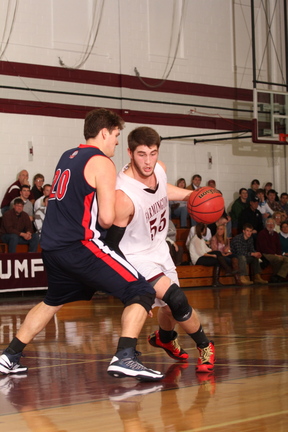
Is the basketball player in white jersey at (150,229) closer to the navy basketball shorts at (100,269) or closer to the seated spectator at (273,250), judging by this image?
the navy basketball shorts at (100,269)

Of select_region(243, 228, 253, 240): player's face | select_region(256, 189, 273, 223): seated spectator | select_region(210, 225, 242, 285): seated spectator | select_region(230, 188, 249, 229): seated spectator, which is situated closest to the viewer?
select_region(210, 225, 242, 285): seated spectator

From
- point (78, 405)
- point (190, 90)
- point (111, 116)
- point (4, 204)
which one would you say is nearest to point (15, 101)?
point (4, 204)

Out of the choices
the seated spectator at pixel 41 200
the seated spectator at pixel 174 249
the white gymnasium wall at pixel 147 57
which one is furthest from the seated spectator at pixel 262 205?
the seated spectator at pixel 41 200

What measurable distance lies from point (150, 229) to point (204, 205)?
470 millimetres

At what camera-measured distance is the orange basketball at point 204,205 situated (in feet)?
16.6

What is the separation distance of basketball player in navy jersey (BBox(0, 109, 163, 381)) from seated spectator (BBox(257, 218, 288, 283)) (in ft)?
40.2

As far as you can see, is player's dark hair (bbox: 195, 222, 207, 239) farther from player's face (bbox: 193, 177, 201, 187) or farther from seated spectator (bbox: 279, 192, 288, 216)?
seated spectator (bbox: 279, 192, 288, 216)

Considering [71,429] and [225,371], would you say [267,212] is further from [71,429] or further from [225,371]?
[71,429]

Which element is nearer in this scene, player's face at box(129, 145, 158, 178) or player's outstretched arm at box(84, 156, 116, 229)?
player's outstretched arm at box(84, 156, 116, 229)

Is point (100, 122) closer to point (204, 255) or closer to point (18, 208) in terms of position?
point (18, 208)

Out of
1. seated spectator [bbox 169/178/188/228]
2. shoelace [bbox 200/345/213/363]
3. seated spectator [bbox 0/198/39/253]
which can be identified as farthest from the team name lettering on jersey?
seated spectator [bbox 169/178/188/228]

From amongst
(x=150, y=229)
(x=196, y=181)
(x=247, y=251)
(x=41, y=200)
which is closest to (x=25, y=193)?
(x=41, y=200)

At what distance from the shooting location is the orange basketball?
16.6ft

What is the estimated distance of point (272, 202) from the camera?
1861 cm
